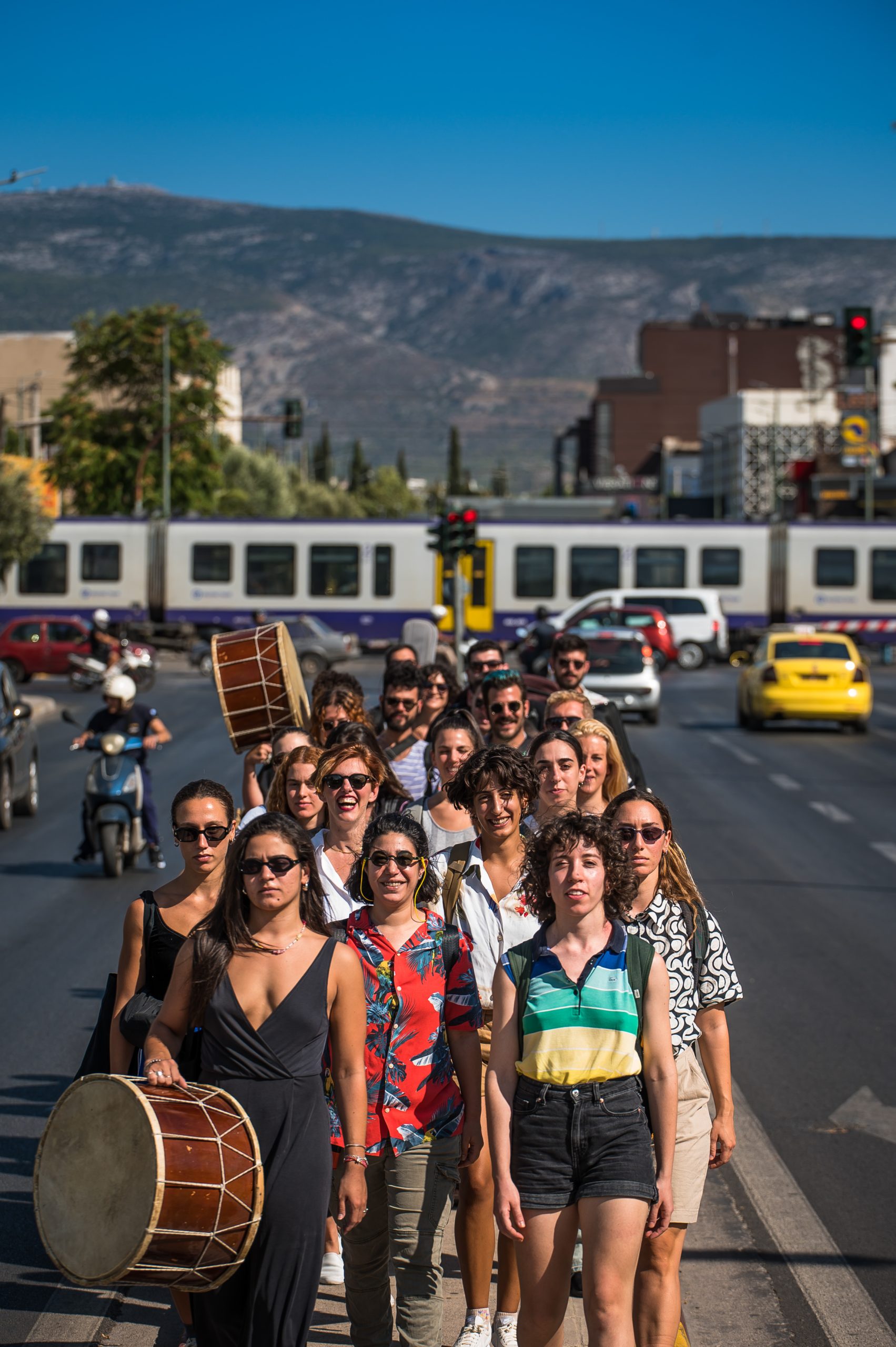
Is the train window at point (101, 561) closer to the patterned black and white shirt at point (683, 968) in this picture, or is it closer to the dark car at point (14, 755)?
the dark car at point (14, 755)

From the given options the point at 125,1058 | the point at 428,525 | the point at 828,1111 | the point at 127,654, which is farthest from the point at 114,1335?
the point at 428,525

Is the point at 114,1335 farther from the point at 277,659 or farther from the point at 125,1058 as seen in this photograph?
the point at 277,659

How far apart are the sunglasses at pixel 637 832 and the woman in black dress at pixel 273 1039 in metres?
1.03

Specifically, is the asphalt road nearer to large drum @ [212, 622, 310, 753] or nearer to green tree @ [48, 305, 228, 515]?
large drum @ [212, 622, 310, 753]

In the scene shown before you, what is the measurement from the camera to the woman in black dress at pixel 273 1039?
411 centimetres

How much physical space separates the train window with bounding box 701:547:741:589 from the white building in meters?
74.4

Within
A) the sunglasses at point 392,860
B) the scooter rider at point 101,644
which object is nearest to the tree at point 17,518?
the scooter rider at point 101,644

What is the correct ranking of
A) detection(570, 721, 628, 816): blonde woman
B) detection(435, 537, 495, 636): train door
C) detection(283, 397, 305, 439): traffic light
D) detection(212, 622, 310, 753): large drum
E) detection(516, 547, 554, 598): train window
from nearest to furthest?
detection(570, 721, 628, 816): blonde woman < detection(212, 622, 310, 753): large drum < detection(283, 397, 305, 439): traffic light < detection(435, 537, 495, 636): train door < detection(516, 547, 554, 598): train window

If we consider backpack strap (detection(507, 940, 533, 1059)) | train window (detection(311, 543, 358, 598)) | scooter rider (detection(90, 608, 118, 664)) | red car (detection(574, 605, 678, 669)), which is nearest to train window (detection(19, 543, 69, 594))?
train window (detection(311, 543, 358, 598))

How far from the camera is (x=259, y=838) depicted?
4340 mm

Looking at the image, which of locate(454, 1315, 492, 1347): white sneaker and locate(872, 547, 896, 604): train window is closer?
locate(454, 1315, 492, 1347): white sneaker

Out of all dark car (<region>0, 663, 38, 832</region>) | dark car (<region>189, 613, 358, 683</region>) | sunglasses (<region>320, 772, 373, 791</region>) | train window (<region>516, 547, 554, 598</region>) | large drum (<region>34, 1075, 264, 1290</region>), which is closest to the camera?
large drum (<region>34, 1075, 264, 1290</region>)

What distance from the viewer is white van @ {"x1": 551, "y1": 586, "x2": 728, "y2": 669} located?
43000 mm

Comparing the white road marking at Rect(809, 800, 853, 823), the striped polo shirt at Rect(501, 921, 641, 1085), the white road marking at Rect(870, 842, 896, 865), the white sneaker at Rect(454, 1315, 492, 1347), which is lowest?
the white road marking at Rect(870, 842, 896, 865)
